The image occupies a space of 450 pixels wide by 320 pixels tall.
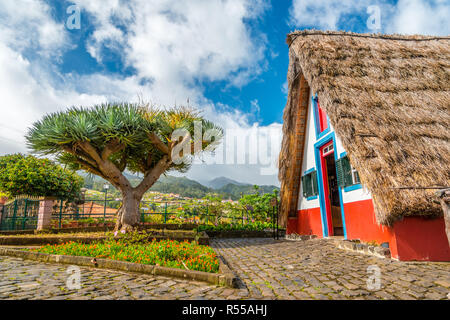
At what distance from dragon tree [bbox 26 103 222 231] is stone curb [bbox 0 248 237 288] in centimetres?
321

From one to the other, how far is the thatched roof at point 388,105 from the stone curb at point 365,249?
100 centimetres

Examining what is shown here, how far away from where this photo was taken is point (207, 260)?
4500 mm

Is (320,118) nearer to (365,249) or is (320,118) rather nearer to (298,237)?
(298,237)

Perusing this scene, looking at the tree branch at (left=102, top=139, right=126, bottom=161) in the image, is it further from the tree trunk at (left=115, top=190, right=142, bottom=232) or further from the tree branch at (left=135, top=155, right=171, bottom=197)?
the tree branch at (left=135, top=155, right=171, bottom=197)

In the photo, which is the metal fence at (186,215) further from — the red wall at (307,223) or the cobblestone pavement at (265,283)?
the cobblestone pavement at (265,283)

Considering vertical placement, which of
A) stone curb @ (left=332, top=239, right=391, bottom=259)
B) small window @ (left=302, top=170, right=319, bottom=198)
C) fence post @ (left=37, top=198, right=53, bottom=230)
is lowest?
stone curb @ (left=332, top=239, right=391, bottom=259)

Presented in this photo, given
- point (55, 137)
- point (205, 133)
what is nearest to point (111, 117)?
point (55, 137)

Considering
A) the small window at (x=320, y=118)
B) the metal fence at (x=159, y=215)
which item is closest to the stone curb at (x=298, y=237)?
the metal fence at (x=159, y=215)

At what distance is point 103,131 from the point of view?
29.0 feet

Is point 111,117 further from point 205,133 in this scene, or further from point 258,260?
point 258,260

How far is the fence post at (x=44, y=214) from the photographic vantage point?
10453mm

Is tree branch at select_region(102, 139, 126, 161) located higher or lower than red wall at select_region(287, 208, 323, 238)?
higher

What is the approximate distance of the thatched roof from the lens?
4.74 m

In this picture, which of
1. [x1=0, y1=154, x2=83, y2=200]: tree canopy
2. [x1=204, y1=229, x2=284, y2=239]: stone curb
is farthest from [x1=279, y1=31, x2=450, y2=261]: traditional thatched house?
[x1=0, y1=154, x2=83, y2=200]: tree canopy
